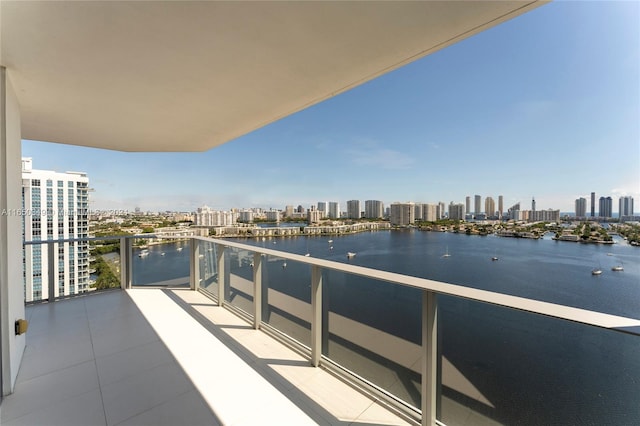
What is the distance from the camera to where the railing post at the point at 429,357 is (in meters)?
1.46

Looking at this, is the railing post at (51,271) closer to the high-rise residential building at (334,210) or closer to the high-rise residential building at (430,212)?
the high-rise residential building at (334,210)

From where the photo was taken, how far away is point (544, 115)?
23.5m

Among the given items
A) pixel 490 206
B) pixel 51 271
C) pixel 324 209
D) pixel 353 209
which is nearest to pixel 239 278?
pixel 51 271

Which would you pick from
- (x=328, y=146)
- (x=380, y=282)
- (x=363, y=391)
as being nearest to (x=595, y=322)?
(x=380, y=282)

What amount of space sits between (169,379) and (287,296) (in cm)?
119

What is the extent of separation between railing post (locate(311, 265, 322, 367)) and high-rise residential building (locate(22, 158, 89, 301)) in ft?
9.87

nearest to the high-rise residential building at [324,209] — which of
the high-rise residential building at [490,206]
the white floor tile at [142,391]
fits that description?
the high-rise residential building at [490,206]

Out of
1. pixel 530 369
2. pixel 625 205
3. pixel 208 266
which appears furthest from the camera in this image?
pixel 625 205

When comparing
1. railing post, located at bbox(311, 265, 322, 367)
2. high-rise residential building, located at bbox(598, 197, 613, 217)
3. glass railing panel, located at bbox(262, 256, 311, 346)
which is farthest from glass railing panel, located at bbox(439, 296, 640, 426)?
high-rise residential building, located at bbox(598, 197, 613, 217)

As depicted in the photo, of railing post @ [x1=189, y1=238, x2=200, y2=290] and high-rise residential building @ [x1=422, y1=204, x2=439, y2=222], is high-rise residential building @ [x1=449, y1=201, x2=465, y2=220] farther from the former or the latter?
railing post @ [x1=189, y1=238, x2=200, y2=290]

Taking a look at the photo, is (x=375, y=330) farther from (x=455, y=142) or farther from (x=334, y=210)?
(x=455, y=142)

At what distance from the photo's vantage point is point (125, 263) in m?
4.39

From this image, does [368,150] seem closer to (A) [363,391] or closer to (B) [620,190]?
(B) [620,190]

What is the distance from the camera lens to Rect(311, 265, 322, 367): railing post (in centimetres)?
219
